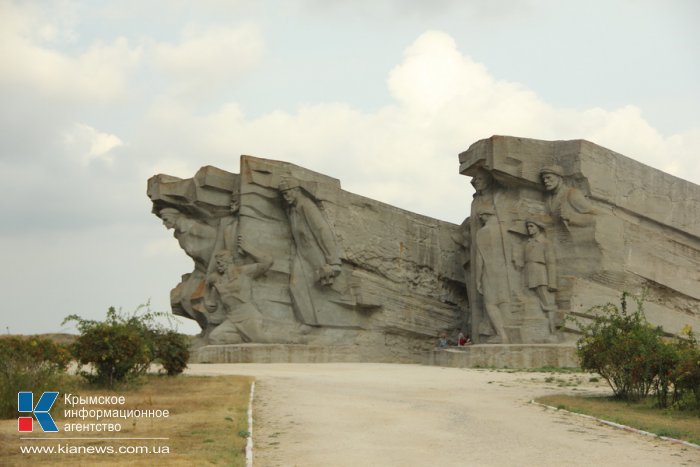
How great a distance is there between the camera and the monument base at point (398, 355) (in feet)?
67.4

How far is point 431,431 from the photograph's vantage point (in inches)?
362

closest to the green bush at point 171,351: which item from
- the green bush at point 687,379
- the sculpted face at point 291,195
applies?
the green bush at point 687,379

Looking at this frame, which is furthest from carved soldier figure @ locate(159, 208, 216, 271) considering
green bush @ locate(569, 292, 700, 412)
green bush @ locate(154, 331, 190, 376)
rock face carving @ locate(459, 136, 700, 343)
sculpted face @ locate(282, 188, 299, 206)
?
green bush @ locate(569, 292, 700, 412)

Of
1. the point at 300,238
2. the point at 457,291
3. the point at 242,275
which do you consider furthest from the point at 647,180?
the point at 242,275

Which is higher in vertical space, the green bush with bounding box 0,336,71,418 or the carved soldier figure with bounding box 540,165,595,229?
the carved soldier figure with bounding box 540,165,595,229

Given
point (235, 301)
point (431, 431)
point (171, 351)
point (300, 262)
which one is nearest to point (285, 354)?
point (235, 301)

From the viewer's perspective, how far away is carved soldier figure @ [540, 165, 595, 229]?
21.7 m

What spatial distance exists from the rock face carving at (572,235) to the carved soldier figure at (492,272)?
1.3 inches

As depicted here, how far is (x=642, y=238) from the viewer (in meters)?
22.4

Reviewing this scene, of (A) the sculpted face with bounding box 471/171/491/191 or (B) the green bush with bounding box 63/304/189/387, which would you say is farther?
(A) the sculpted face with bounding box 471/171/491/191

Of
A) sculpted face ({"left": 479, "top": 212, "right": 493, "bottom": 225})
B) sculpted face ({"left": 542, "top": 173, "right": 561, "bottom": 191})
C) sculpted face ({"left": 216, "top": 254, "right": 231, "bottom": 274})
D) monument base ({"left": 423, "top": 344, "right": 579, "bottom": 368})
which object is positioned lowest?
monument base ({"left": 423, "top": 344, "right": 579, "bottom": 368})

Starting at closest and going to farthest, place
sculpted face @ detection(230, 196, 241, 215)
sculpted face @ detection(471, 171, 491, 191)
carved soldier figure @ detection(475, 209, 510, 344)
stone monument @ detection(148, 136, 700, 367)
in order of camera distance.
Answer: stone monument @ detection(148, 136, 700, 367) → carved soldier figure @ detection(475, 209, 510, 344) → sculpted face @ detection(471, 171, 491, 191) → sculpted face @ detection(230, 196, 241, 215)

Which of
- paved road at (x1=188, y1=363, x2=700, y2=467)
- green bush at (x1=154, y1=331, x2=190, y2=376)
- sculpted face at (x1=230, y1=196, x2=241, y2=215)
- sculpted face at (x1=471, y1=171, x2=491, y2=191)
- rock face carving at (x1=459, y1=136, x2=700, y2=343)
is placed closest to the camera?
paved road at (x1=188, y1=363, x2=700, y2=467)

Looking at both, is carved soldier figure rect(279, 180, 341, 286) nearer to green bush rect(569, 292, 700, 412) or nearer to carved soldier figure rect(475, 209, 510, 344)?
carved soldier figure rect(475, 209, 510, 344)
